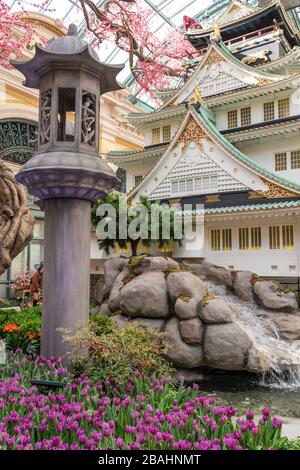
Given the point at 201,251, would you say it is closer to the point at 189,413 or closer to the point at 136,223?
the point at 136,223

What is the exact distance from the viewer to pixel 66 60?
655 centimetres

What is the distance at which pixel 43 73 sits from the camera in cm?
694

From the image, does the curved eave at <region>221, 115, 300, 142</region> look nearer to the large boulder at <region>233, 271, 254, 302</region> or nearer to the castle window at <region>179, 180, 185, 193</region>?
the castle window at <region>179, 180, 185, 193</region>

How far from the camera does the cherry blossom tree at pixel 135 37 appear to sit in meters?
11.1

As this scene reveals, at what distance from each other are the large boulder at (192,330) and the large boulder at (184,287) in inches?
24.8

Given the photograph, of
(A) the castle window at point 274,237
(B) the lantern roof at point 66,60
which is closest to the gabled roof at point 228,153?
(A) the castle window at point 274,237

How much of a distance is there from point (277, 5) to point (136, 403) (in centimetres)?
2334

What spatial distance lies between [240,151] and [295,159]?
2.82 meters

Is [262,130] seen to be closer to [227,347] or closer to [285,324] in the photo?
[285,324]

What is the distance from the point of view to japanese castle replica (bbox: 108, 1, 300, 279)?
55.0ft

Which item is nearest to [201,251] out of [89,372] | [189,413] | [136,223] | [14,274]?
[136,223]

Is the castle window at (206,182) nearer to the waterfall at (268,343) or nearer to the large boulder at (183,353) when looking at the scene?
the waterfall at (268,343)

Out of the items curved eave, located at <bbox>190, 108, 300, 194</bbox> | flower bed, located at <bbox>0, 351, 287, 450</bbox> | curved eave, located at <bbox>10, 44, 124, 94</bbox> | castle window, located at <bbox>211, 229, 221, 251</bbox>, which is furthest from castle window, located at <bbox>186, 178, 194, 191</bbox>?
flower bed, located at <bbox>0, 351, 287, 450</bbox>

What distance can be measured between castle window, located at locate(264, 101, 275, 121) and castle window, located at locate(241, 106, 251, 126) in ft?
2.72
